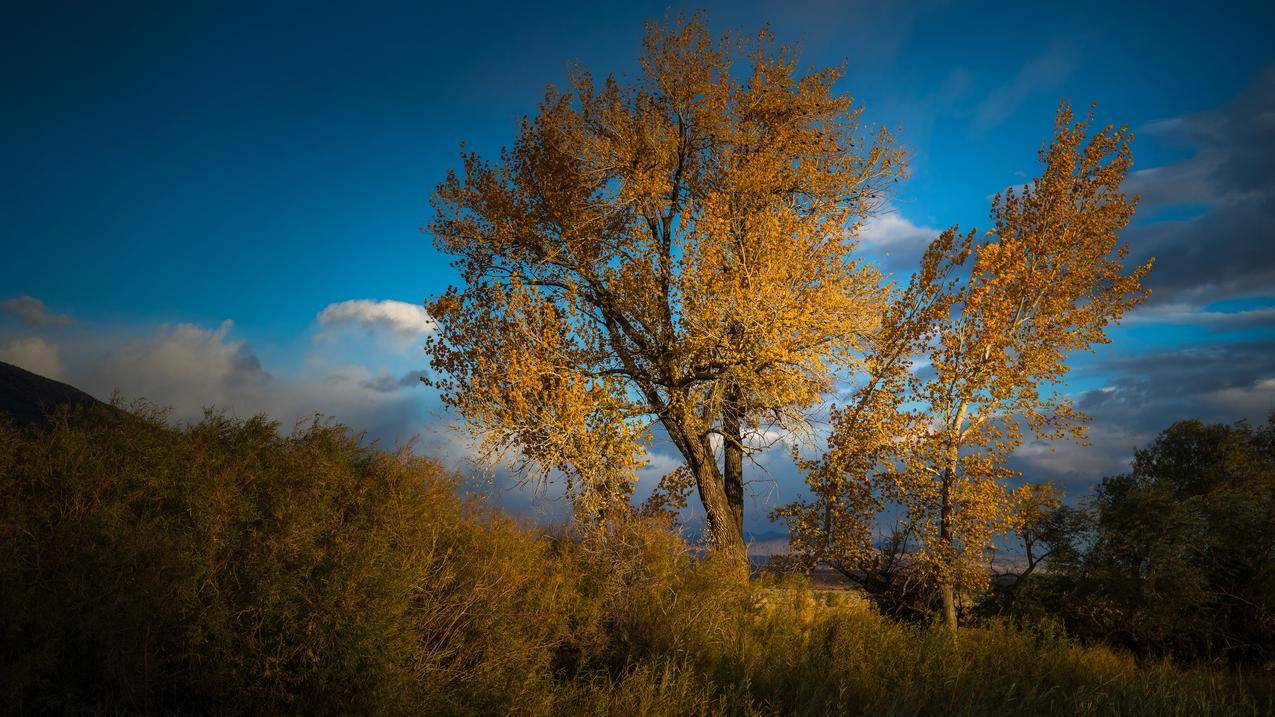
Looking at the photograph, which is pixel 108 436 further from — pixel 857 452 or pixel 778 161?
pixel 778 161

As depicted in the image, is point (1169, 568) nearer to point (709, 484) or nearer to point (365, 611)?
point (709, 484)

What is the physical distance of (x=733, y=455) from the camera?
16312 mm

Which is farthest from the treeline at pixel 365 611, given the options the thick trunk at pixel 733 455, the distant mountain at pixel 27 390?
the distant mountain at pixel 27 390

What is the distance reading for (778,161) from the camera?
15320 mm

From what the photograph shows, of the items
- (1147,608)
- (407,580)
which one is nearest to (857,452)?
(1147,608)

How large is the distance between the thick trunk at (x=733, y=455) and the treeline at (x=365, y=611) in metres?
A: 4.64

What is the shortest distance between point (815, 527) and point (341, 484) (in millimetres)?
9195

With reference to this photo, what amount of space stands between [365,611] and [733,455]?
11062mm

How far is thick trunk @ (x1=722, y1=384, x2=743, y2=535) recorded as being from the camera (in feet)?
50.8

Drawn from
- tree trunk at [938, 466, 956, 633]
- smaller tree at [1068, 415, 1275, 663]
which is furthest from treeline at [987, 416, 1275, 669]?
tree trunk at [938, 466, 956, 633]

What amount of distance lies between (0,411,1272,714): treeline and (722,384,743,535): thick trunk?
4641mm

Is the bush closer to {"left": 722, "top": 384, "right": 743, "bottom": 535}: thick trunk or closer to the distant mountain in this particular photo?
{"left": 722, "top": 384, "right": 743, "bottom": 535}: thick trunk

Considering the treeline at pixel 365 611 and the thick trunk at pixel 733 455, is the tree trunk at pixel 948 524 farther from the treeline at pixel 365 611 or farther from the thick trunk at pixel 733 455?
the thick trunk at pixel 733 455

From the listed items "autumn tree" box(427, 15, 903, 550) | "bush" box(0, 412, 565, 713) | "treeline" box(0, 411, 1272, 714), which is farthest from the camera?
"autumn tree" box(427, 15, 903, 550)
